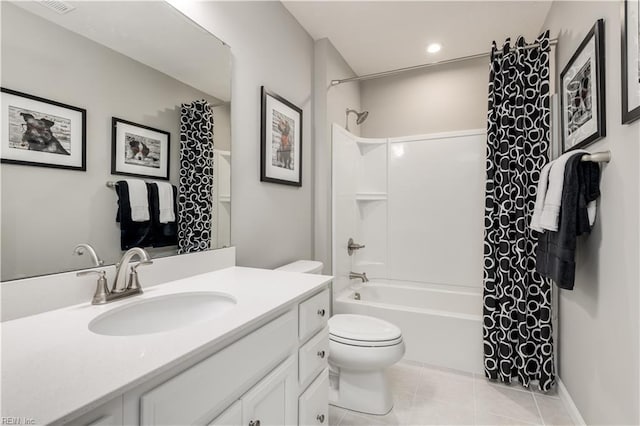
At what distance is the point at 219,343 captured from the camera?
769mm

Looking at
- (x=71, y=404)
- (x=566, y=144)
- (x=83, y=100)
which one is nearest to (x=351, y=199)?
(x=566, y=144)

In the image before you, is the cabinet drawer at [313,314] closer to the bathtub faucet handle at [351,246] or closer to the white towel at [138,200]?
the white towel at [138,200]

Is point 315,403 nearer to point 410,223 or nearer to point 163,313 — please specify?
point 163,313

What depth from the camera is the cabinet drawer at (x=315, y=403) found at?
113cm

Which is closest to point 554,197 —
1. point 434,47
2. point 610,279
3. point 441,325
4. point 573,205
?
point 573,205

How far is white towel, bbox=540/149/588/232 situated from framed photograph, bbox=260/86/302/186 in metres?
1.47

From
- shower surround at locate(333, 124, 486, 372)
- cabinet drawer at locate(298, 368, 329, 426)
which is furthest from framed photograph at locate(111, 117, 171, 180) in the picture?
shower surround at locate(333, 124, 486, 372)

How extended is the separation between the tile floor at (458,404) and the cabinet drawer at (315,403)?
435 mm

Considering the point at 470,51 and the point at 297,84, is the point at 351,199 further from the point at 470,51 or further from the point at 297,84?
the point at 470,51

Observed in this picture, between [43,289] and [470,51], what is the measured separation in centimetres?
323

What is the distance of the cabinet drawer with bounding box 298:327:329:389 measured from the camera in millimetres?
1139

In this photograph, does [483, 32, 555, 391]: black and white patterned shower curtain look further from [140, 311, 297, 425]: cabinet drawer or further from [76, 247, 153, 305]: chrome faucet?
[76, 247, 153, 305]: chrome faucet

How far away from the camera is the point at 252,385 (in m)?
0.89

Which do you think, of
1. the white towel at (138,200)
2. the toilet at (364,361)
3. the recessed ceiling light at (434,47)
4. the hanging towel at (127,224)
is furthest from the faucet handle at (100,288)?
the recessed ceiling light at (434,47)
